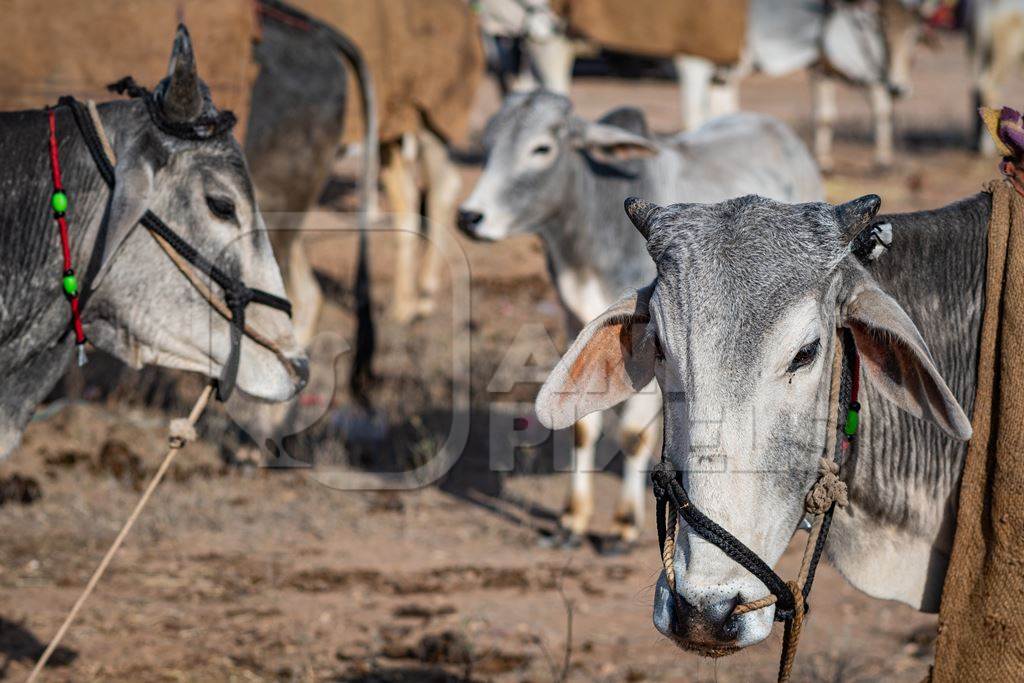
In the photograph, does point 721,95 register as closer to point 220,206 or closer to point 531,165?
point 531,165

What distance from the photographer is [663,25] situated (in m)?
9.43

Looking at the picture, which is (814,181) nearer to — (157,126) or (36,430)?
(157,126)

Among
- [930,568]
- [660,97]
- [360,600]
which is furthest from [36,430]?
[660,97]

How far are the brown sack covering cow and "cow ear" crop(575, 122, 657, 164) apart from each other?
2.82 m

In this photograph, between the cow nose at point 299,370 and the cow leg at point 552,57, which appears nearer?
the cow nose at point 299,370

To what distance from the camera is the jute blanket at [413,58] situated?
7.06 m

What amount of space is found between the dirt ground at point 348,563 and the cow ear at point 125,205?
5.30ft

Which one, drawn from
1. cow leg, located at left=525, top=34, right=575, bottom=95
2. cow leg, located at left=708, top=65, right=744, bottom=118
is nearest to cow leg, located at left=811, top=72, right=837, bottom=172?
cow leg, located at left=708, top=65, right=744, bottom=118

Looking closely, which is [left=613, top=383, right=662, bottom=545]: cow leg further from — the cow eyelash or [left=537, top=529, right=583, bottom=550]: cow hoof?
the cow eyelash

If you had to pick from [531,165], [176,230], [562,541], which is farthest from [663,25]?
[176,230]

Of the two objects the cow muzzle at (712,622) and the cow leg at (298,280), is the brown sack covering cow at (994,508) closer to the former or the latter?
the cow muzzle at (712,622)

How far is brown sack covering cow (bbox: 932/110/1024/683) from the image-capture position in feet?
8.38

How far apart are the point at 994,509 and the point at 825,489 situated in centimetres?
39

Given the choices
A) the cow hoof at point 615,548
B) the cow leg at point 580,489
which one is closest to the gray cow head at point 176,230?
the cow leg at point 580,489
